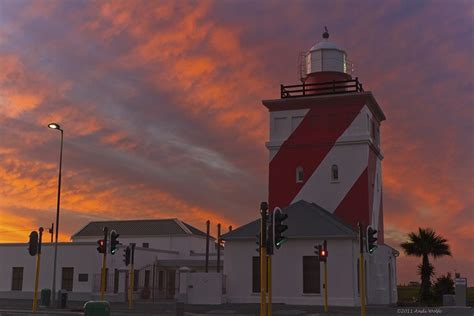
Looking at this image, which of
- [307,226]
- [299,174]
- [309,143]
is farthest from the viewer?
[299,174]

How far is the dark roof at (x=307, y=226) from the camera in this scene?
1563 inches

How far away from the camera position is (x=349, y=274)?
3878 centimetres

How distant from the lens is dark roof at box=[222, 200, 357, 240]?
3969 cm

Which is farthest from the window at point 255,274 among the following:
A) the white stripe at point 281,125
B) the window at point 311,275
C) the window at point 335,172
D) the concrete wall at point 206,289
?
the white stripe at point 281,125

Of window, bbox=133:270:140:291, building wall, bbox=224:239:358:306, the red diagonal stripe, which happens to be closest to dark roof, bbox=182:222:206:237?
window, bbox=133:270:140:291

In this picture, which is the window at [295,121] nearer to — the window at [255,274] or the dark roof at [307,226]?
the dark roof at [307,226]

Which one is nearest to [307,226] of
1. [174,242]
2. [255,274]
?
[255,274]

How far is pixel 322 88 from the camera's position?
4756cm

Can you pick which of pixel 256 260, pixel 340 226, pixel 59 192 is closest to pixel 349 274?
pixel 340 226

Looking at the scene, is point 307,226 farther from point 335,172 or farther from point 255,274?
point 335,172

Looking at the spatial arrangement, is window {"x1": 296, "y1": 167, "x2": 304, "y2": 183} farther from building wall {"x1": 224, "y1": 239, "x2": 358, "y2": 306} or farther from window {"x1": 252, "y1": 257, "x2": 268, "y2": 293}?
window {"x1": 252, "y1": 257, "x2": 268, "y2": 293}

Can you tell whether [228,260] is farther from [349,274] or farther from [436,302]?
[436,302]

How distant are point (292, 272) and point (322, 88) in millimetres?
14687

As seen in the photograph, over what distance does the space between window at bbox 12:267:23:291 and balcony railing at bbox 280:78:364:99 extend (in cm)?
2637
